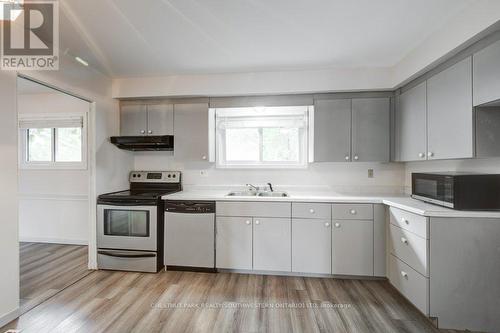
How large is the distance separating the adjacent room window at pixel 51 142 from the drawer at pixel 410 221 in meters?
4.17

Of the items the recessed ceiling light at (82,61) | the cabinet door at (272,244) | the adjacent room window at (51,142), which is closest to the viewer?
the recessed ceiling light at (82,61)

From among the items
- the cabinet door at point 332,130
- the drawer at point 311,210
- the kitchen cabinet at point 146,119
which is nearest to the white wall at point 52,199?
the kitchen cabinet at point 146,119

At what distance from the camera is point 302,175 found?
3.03 m

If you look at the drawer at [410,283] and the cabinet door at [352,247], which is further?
the cabinet door at [352,247]

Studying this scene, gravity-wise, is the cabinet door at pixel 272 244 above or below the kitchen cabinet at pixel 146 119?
below

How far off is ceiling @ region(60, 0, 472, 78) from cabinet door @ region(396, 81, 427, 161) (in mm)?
433

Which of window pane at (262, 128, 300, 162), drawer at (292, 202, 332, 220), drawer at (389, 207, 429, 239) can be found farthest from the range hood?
drawer at (389, 207, 429, 239)

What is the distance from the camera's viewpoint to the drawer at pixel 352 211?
2.37 m

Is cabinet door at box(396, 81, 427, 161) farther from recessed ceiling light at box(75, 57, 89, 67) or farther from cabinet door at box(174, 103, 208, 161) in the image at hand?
recessed ceiling light at box(75, 57, 89, 67)

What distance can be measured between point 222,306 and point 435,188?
83.1 inches

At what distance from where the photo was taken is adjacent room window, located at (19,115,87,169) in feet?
11.3

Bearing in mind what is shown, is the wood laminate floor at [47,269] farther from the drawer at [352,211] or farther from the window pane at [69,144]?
the drawer at [352,211]

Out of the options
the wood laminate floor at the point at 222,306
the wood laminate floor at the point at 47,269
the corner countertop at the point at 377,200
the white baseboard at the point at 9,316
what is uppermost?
the corner countertop at the point at 377,200

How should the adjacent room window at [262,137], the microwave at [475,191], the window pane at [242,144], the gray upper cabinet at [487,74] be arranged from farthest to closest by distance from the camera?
the window pane at [242,144] → the adjacent room window at [262,137] → the microwave at [475,191] → the gray upper cabinet at [487,74]
